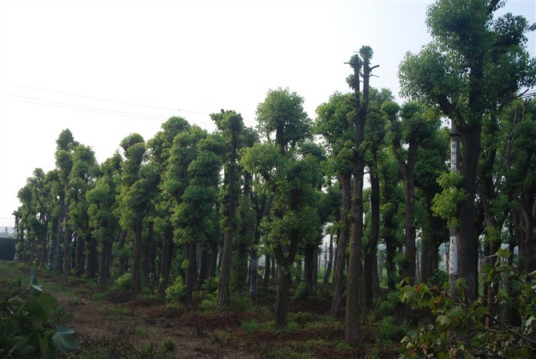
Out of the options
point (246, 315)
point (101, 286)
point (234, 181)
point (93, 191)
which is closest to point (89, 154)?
point (93, 191)

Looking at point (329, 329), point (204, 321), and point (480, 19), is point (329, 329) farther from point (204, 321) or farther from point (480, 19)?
point (480, 19)

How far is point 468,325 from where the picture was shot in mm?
3830

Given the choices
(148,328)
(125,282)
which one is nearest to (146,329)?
(148,328)

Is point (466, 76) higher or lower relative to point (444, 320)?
higher

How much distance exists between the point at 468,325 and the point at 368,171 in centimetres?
1680

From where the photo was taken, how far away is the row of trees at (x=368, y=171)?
41.1ft

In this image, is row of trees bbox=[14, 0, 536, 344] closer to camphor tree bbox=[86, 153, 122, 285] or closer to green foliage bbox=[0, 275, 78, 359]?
camphor tree bbox=[86, 153, 122, 285]

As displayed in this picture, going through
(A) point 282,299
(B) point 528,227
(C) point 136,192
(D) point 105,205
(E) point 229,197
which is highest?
(C) point 136,192

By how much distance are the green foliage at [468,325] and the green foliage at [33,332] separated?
8.60ft

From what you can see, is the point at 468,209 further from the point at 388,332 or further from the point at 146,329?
the point at 146,329

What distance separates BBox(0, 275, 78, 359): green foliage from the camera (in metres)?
2.47

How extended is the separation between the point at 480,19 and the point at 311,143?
14350mm

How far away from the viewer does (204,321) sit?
67.8 feet

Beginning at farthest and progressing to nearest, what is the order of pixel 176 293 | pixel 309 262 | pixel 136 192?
1. pixel 309 262
2. pixel 136 192
3. pixel 176 293
